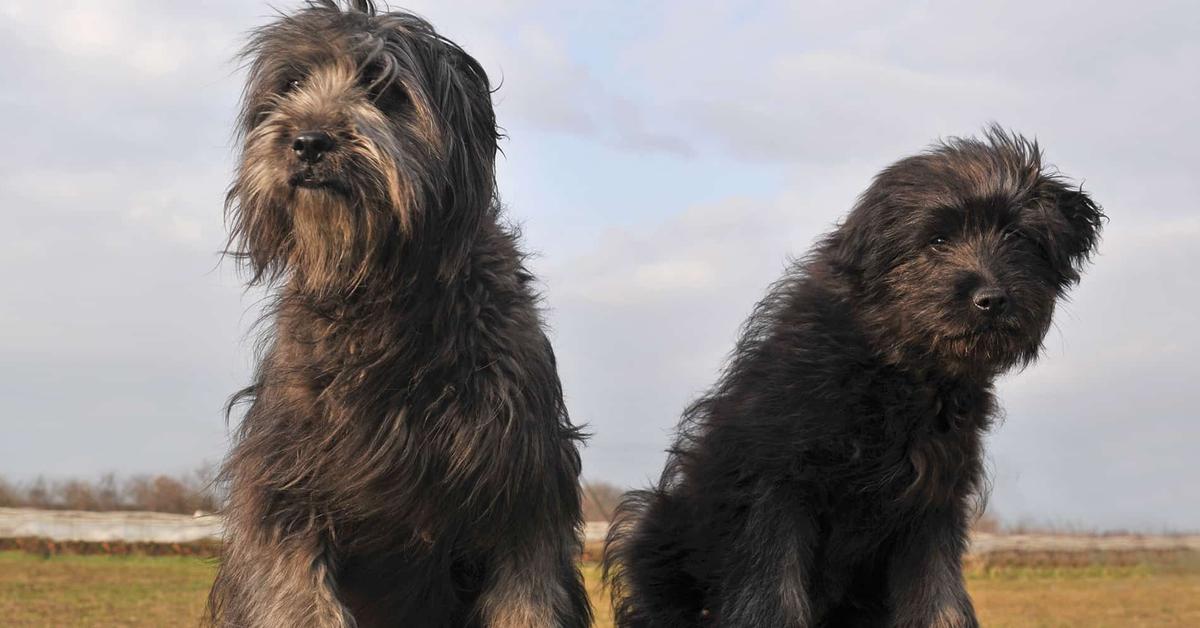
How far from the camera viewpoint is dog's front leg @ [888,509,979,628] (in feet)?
17.3

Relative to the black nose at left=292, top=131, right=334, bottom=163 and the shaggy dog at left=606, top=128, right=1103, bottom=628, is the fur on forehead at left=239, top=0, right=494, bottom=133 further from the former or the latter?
the shaggy dog at left=606, top=128, right=1103, bottom=628

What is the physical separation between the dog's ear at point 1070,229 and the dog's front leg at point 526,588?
2471mm

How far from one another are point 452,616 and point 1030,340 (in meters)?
2.63

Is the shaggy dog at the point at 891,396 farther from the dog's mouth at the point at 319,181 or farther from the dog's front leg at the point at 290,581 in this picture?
the dog's mouth at the point at 319,181

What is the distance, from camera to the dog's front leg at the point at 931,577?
529cm

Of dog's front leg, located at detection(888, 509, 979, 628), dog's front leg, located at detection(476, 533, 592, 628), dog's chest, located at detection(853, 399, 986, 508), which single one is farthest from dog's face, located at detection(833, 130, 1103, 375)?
dog's front leg, located at detection(476, 533, 592, 628)

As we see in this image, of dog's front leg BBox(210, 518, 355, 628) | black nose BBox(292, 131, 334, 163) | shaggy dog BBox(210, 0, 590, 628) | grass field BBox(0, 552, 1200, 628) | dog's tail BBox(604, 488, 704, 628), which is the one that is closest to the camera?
black nose BBox(292, 131, 334, 163)

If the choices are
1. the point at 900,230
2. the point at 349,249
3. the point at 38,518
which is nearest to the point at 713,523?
the point at 900,230

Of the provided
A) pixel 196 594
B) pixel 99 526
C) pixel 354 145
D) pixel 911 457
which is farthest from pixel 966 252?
pixel 99 526

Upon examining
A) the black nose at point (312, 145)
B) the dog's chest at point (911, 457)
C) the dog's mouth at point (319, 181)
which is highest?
the black nose at point (312, 145)

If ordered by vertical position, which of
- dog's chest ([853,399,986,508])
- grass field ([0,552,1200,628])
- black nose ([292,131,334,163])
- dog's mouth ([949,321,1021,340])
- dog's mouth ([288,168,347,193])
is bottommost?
grass field ([0,552,1200,628])

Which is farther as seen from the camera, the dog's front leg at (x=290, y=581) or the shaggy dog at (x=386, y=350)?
the dog's front leg at (x=290, y=581)

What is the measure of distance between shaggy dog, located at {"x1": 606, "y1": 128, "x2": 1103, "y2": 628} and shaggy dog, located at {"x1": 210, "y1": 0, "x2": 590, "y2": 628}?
0.93 metres

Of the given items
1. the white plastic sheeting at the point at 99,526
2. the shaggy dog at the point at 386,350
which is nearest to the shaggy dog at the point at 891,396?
the shaggy dog at the point at 386,350
